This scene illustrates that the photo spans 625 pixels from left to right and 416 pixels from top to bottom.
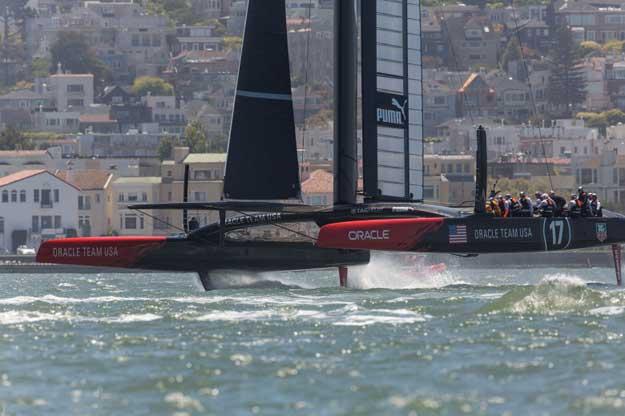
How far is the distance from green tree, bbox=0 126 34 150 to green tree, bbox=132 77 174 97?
31.2m

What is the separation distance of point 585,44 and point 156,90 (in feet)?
109

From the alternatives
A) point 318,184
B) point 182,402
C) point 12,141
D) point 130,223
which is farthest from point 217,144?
point 182,402

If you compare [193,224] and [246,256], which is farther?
[193,224]

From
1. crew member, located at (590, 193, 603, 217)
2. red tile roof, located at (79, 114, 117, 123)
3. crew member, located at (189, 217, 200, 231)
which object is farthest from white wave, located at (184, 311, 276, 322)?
red tile roof, located at (79, 114, 117, 123)

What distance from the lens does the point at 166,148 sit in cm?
9544

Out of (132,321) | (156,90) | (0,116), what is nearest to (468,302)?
(132,321)

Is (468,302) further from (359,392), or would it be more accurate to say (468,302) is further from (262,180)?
(359,392)

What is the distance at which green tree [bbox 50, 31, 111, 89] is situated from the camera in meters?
138

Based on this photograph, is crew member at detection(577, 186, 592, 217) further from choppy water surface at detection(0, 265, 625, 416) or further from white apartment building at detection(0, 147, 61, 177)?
white apartment building at detection(0, 147, 61, 177)

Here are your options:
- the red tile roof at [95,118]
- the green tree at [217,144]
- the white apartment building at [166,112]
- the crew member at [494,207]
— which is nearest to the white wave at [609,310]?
the crew member at [494,207]

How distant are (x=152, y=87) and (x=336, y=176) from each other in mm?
109024

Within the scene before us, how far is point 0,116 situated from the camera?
121 m

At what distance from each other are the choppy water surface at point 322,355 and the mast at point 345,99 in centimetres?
305

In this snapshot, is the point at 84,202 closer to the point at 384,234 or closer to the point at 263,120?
the point at 263,120
